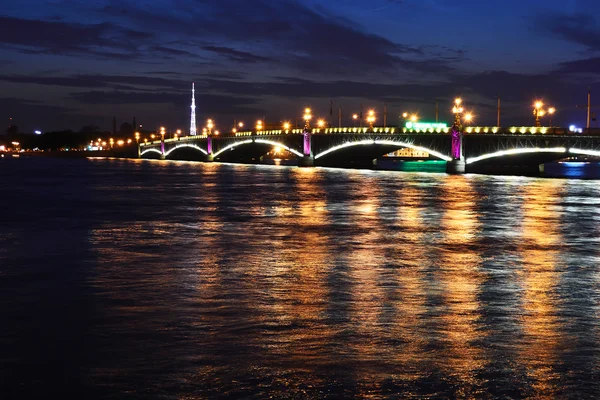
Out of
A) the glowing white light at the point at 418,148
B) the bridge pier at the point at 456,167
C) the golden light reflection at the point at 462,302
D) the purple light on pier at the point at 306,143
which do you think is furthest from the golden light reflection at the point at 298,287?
the purple light on pier at the point at 306,143

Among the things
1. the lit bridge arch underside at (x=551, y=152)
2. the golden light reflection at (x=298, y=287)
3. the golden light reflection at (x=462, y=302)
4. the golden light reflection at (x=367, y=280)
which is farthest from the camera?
the lit bridge arch underside at (x=551, y=152)

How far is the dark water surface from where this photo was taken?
8891 mm

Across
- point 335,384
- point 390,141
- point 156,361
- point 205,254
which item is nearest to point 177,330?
point 156,361

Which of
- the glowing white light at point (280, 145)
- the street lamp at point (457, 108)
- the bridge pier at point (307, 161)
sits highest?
the street lamp at point (457, 108)

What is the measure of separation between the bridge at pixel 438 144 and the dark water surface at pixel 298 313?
62.7 meters

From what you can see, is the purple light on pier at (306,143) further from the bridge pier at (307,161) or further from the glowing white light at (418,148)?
the glowing white light at (418,148)

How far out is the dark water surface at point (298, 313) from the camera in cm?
889

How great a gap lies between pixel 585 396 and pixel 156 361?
14.9ft

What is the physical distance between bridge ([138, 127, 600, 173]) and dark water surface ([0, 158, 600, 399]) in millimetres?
62685

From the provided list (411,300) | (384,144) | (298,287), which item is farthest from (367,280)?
(384,144)

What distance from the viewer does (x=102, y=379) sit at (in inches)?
352

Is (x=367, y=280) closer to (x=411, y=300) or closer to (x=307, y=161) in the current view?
(x=411, y=300)

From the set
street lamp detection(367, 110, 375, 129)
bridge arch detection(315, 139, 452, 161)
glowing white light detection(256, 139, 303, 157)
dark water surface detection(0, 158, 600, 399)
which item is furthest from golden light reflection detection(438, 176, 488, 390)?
glowing white light detection(256, 139, 303, 157)

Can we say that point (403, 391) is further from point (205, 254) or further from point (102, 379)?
point (205, 254)
